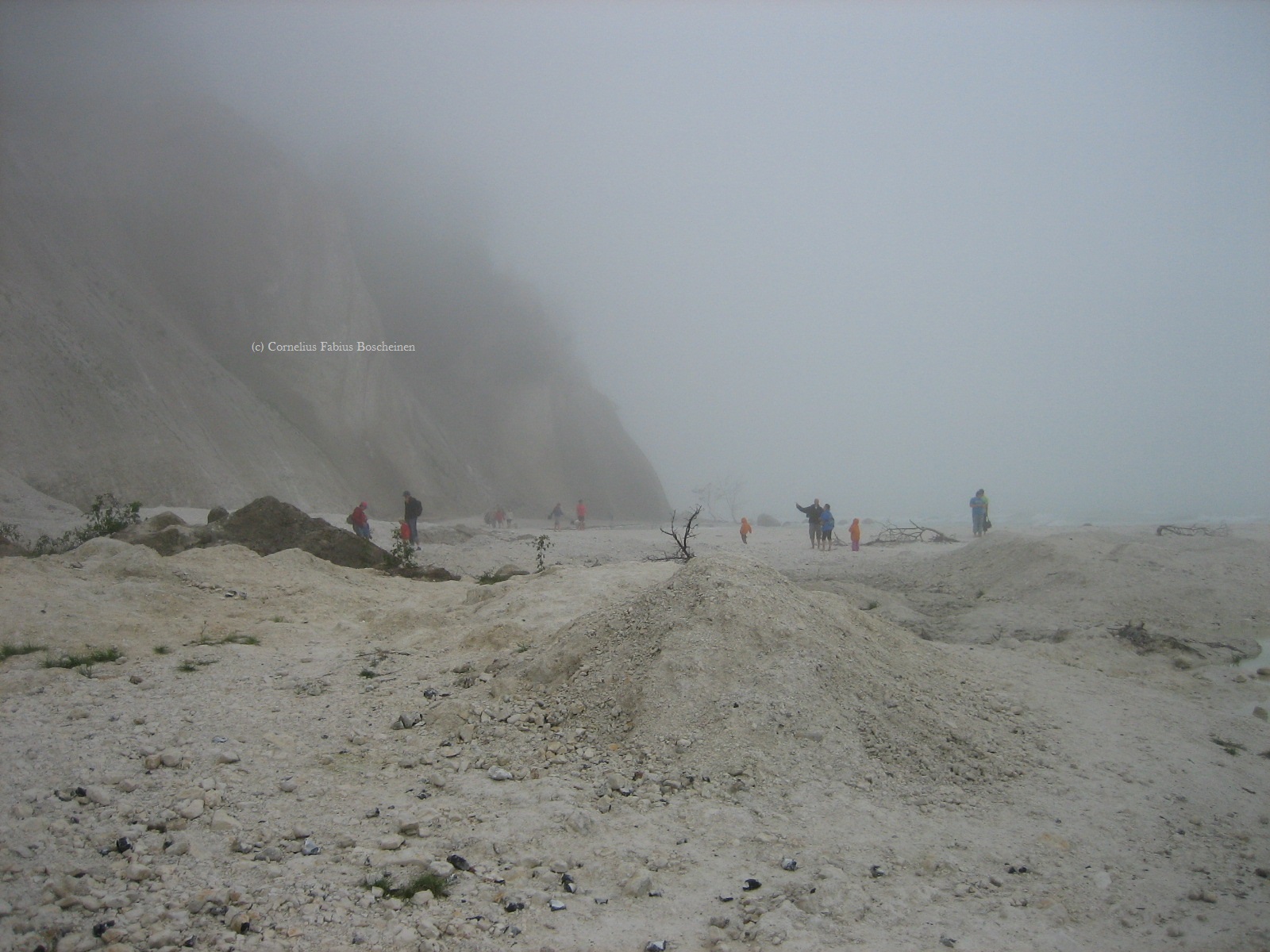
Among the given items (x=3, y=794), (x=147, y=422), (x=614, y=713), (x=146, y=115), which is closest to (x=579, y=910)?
(x=614, y=713)

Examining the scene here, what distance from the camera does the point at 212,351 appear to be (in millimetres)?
34438

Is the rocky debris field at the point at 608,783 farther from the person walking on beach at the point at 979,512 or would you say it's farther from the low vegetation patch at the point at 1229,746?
the person walking on beach at the point at 979,512

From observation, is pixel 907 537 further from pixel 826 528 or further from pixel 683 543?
pixel 683 543

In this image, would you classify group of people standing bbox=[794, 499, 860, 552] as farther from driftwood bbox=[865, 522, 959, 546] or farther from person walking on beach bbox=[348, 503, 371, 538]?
person walking on beach bbox=[348, 503, 371, 538]

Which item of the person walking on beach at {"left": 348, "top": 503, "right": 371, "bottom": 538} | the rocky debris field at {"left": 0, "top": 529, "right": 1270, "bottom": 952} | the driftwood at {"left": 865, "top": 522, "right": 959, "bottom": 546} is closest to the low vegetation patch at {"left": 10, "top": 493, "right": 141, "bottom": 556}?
the person walking on beach at {"left": 348, "top": 503, "right": 371, "bottom": 538}

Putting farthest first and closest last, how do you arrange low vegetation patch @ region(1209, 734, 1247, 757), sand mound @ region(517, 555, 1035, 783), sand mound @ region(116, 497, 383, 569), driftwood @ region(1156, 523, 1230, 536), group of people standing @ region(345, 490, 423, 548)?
driftwood @ region(1156, 523, 1230, 536) < group of people standing @ region(345, 490, 423, 548) < sand mound @ region(116, 497, 383, 569) < low vegetation patch @ region(1209, 734, 1247, 757) < sand mound @ region(517, 555, 1035, 783)

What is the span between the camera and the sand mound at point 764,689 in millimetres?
5625

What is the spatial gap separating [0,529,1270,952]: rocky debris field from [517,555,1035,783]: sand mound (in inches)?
1.2

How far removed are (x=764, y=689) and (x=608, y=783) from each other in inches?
62.5

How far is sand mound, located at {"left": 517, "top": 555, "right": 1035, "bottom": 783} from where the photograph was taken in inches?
221

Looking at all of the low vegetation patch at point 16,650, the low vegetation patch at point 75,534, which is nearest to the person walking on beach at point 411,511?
the low vegetation patch at point 75,534

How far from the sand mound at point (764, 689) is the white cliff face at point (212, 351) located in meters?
23.2

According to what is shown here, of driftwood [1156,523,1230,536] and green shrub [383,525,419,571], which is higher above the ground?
driftwood [1156,523,1230,536]

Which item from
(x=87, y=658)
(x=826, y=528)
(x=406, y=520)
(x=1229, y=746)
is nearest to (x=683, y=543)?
(x=1229, y=746)
